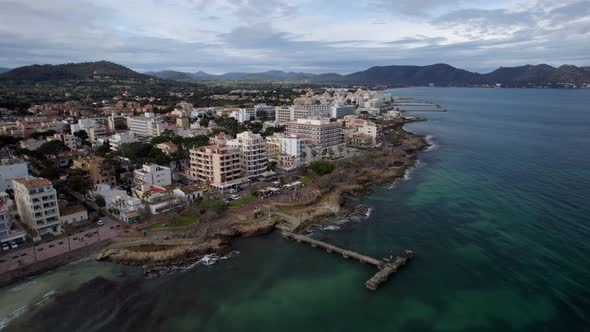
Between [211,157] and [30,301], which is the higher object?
[211,157]

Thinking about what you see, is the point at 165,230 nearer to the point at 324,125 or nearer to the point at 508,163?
the point at 324,125

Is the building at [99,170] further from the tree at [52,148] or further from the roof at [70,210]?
the tree at [52,148]

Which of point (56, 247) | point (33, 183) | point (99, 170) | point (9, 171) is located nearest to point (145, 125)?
point (9, 171)

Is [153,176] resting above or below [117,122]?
below

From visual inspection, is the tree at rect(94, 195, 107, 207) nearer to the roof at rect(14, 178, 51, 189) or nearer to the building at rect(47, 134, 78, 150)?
the roof at rect(14, 178, 51, 189)

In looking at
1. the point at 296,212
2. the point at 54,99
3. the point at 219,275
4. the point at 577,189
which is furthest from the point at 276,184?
the point at 54,99

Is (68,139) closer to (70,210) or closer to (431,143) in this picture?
(70,210)
